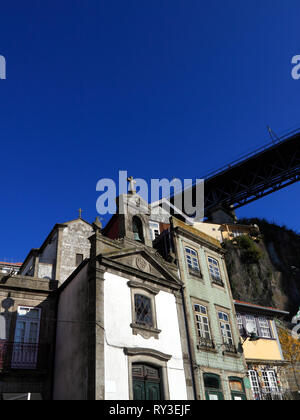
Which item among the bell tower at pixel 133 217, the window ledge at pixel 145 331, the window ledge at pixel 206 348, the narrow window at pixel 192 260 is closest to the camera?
the window ledge at pixel 145 331

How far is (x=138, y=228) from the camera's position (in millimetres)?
20344

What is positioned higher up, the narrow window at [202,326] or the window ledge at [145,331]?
the narrow window at [202,326]

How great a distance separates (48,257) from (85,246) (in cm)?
236

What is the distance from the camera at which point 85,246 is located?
23641 millimetres

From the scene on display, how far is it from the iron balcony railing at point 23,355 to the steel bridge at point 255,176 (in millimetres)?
35607

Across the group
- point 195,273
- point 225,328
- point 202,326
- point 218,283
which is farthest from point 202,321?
point 218,283

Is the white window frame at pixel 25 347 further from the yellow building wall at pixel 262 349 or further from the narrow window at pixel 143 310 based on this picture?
the yellow building wall at pixel 262 349

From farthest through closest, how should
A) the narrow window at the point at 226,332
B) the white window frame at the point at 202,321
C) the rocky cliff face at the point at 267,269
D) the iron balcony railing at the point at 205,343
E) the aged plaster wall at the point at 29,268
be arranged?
the rocky cliff face at the point at 267,269, the aged plaster wall at the point at 29,268, the narrow window at the point at 226,332, the white window frame at the point at 202,321, the iron balcony railing at the point at 205,343

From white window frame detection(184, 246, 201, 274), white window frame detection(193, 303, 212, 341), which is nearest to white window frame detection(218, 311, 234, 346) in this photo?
white window frame detection(193, 303, 212, 341)

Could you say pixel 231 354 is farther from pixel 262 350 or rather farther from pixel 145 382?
pixel 145 382

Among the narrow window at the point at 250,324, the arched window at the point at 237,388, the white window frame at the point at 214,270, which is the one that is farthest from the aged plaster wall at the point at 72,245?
the arched window at the point at 237,388

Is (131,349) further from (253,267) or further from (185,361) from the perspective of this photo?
(253,267)

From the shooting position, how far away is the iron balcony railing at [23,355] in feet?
50.0
